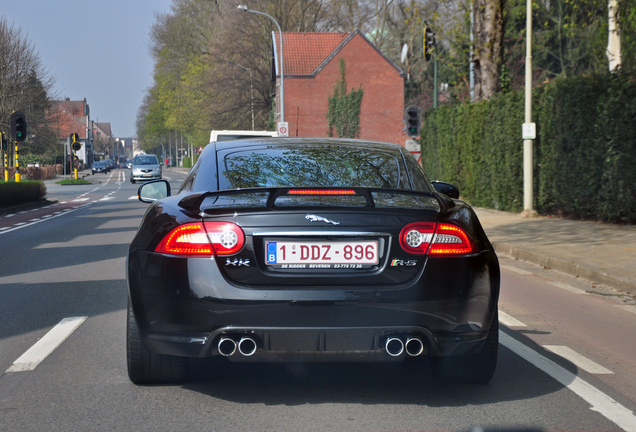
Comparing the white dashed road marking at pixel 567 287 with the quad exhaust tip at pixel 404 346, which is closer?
the quad exhaust tip at pixel 404 346

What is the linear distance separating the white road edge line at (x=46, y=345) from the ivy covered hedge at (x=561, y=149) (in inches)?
416

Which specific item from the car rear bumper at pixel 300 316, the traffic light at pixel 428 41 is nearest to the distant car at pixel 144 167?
the traffic light at pixel 428 41

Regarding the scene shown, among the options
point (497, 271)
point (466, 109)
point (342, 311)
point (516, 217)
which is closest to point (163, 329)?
point (342, 311)

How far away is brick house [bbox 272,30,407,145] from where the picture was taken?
2276 inches

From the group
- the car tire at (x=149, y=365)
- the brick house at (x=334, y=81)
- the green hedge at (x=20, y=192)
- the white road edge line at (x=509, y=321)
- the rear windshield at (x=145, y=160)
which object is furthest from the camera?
the brick house at (x=334, y=81)

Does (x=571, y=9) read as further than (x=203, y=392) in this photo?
Yes

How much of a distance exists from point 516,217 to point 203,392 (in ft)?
46.9

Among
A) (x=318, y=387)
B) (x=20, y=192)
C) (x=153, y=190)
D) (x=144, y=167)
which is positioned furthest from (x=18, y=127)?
(x=318, y=387)

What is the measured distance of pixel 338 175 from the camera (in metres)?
4.73

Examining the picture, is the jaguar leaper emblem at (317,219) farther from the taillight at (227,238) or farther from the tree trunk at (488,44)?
the tree trunk at (488,44)

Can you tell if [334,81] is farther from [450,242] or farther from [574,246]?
[450,242]

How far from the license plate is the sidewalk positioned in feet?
18.0

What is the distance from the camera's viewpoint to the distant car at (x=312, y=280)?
12.8 feet

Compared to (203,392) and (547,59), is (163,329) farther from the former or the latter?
(547,59)
